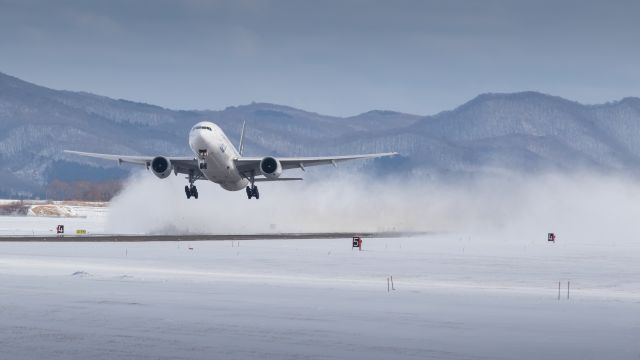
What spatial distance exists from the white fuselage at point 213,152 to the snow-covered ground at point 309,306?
13.7m

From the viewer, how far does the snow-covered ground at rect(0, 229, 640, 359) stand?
1212 inches

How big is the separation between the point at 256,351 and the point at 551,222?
119m

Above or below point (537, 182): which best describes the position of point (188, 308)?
below

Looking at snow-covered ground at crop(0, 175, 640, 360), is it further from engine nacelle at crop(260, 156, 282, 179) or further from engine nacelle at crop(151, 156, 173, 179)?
engine nacelle at crop(151, 156, 173, 179)

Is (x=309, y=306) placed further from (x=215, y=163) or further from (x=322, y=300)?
(x=215, y=163)

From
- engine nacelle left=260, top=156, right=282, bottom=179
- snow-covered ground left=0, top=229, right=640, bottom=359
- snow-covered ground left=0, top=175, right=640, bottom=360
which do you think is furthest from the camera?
engine nacelle left=260, top=156, right=282, bottom=179

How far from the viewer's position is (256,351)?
98.1ft

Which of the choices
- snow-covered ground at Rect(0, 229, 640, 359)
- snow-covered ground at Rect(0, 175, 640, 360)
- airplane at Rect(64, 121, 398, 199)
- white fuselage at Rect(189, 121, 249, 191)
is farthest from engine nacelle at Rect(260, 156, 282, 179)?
snow-covered ground at Rect(0, 229, 640, 359)

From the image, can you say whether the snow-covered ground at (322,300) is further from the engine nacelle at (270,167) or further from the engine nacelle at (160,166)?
the engine nacelle at (160,166)

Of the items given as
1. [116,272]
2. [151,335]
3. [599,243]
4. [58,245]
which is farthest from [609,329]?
[599,243]

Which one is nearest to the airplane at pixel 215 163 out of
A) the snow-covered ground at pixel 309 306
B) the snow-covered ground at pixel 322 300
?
the snow-covered ground at pixel 322 300

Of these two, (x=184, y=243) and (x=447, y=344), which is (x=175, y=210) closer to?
(x=184, y=243)

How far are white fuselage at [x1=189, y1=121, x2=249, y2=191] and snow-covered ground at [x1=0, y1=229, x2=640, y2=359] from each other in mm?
13664

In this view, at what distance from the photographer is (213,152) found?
8850cm
